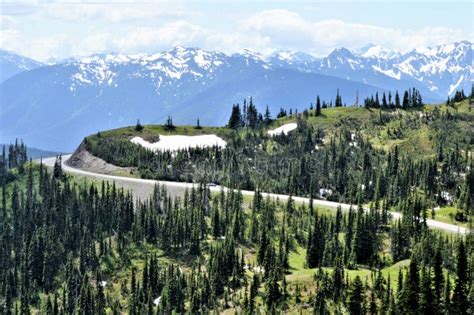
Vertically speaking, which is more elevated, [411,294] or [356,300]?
[411,294]

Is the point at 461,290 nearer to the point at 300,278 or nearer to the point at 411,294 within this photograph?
the point at 411,294

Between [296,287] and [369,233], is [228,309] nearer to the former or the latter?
[296,287]

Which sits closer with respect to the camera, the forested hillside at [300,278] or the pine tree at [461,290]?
the pine tree at [461,290]

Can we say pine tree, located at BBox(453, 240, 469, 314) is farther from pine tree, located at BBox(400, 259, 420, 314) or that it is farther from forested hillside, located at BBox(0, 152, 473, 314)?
pine tree, located at BBox(400, 259, 420, 314)

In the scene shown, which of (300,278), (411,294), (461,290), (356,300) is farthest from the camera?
(300,278)

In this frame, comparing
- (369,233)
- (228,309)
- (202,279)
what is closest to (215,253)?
(202,279)

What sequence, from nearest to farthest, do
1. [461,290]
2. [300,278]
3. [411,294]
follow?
[411,294] < [461,290] < [300,278]

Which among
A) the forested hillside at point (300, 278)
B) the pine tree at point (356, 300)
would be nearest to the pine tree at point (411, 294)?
the forested hillside at point (300, 278)

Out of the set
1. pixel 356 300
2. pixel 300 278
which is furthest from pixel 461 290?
pixel 300 278

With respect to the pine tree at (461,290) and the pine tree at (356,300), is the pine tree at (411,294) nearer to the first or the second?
the pine tree at (461,290)

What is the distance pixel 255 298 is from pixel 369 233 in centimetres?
4900

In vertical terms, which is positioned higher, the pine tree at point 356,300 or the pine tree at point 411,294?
the pine tree at point 411,294

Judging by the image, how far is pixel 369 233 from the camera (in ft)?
607

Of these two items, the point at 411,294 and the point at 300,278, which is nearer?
the point at 411,294
